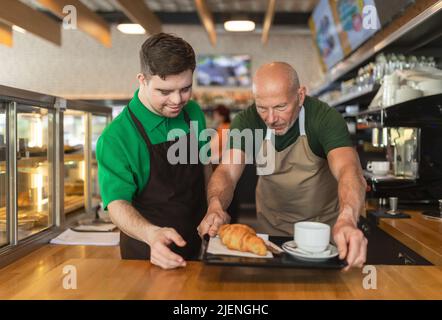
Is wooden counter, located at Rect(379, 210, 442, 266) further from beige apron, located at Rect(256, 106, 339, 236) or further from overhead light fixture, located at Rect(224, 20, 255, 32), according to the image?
overhead light fixture, located at Rect(224, 20, 255, 32)

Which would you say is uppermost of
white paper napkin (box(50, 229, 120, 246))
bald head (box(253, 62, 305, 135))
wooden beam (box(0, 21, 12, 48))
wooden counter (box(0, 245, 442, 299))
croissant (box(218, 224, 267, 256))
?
wooden beam (box(0, 21, 12, 48))

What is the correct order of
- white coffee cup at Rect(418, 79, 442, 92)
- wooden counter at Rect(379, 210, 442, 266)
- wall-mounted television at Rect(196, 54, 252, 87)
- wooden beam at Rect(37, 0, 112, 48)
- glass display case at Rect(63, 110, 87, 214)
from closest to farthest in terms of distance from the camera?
wooden counter at Rect(379, 210, 442, 266) < white coffee cup at Rect(418, 79, 442, 92) < glass display case at Rect(63, 110, 87, 214) < wooden beam at Rect(37, 0, 112, 48) < wall-mounted television at Rect(196, 54, 252, 87)

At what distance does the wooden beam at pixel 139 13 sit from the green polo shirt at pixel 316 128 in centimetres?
302

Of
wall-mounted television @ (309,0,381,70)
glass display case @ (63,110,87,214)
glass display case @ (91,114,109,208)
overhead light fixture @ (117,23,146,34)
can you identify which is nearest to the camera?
glass display case @ (63,110,87,214)

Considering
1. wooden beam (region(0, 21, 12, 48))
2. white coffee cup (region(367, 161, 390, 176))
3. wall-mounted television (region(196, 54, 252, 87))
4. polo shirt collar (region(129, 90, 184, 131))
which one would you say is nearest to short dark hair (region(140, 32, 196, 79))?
polo shirt collar (region(129, 90, 184, 131))

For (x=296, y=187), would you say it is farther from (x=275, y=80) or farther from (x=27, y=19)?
(x=27, y=19)

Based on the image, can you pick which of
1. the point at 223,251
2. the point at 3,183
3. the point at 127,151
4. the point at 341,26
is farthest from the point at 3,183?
the point at 341,26

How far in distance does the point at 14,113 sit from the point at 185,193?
2.61ft

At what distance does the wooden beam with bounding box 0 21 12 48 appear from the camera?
2974mm

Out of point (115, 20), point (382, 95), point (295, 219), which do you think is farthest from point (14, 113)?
point (115, 20)

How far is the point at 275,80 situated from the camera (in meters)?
1.80

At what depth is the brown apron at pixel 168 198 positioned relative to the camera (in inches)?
69.7

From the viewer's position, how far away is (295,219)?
236 centimetres

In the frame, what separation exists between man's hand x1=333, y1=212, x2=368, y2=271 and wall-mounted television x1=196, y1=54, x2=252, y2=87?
7.35 m
